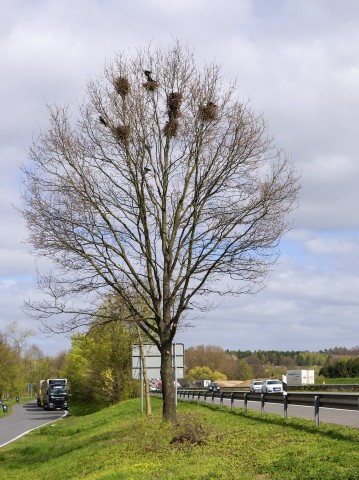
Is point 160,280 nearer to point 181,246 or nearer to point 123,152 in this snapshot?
point 181,246

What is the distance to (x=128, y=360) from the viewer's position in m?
50.2

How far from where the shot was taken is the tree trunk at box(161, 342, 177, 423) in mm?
19391

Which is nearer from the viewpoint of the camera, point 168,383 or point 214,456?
point 214,456

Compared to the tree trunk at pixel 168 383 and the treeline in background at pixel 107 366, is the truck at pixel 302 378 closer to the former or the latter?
the treeline in background at pixel 107 366

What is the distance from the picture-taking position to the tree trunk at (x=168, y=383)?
63.6ft

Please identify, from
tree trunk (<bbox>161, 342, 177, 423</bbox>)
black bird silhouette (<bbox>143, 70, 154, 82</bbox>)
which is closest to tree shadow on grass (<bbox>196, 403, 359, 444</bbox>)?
tree trunk (<bbox>161, 342, 177, 423</bbox>)

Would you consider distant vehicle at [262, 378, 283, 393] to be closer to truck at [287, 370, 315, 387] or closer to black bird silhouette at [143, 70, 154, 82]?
truck at [287, 370, 315, 387]

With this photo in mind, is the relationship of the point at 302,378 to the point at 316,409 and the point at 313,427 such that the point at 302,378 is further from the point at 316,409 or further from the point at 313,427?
the point at 313,427

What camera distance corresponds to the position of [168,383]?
19328 millimetres

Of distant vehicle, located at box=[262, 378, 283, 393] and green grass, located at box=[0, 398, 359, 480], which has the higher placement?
green grass, located at box=[0, 398, 359, 480]

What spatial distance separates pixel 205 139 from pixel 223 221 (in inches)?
85.2

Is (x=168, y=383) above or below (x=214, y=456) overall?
above

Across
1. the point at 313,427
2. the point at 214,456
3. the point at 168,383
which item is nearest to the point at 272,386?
the point at 168,383

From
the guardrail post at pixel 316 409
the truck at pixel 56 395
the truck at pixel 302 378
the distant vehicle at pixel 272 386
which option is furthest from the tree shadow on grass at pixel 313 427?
the truck at pixel 302 378
